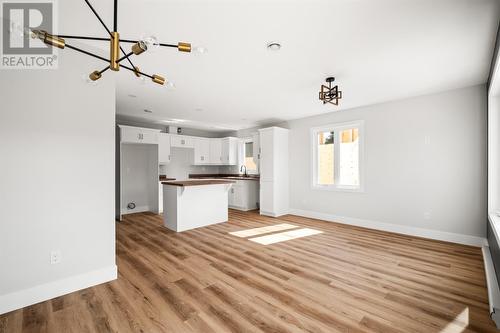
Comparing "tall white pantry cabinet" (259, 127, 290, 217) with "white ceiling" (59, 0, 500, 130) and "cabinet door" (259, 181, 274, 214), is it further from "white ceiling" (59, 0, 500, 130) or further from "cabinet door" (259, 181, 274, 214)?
"white ceiling" (59, 0, 500, 130)

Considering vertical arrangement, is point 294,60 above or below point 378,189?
above

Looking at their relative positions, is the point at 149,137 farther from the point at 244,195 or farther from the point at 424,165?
the point at 424,165

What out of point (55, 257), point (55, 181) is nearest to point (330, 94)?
point (55, 181)

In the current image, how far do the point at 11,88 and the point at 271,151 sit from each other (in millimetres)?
4800

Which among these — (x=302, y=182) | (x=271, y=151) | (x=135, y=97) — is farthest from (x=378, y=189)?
(x=135, y=97)

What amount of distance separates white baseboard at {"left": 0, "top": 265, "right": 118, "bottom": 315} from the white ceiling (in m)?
2.20

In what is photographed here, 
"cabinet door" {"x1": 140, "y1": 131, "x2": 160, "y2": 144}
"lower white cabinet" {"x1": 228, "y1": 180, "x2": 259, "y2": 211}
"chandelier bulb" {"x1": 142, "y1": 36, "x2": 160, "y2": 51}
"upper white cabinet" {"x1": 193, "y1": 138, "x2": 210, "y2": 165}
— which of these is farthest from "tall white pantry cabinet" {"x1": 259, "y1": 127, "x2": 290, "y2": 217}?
"chandelier bulb" {"x1": 142, "y1": 36, "x2": 160, "y2": 51}

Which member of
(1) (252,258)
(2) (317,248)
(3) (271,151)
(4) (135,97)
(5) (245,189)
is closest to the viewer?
(1) (252,258)

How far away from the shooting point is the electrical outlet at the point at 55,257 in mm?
2203

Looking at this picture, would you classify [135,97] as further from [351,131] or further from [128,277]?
[351,131]

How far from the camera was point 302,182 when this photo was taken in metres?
6.00

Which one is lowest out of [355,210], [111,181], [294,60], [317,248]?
[317,248]

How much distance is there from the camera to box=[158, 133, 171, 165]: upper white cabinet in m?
6.43

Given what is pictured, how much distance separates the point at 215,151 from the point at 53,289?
6.06 m
